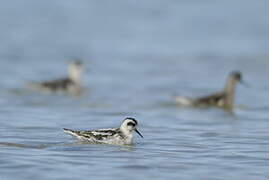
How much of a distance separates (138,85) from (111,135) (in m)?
8.27

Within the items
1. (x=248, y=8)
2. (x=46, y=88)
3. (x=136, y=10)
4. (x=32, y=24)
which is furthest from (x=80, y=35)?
(x=46, y=88)

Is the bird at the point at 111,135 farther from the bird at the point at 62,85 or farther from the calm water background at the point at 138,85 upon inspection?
the bird at the point at 62,85

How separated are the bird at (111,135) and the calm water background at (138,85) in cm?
15

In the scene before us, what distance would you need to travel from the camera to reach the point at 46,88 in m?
19.9

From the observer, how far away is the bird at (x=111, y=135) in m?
13.0

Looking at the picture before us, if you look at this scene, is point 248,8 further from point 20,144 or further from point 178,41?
point 20,144

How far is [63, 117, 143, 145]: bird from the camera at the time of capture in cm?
1303

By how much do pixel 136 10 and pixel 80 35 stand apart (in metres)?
4.49

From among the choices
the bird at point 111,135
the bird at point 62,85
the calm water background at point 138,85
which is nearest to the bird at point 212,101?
the calm water background at point 138,85

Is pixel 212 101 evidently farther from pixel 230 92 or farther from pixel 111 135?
pixel 111 135

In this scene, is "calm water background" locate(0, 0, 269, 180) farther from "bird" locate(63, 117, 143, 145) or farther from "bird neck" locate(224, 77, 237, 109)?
"bird neck" locate(224, 77, 237, 109)

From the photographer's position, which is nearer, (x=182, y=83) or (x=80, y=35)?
(x=182, y=83)

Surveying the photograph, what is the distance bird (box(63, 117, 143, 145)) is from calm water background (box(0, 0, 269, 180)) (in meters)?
0.15

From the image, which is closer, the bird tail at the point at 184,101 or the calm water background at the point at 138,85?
the calm water background at the point at 138,85
